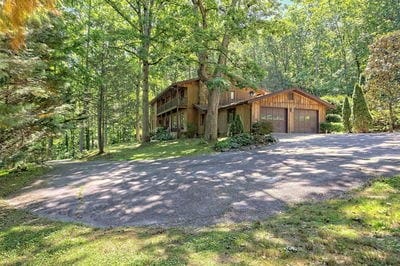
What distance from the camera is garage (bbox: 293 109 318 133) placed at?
89.5 feet

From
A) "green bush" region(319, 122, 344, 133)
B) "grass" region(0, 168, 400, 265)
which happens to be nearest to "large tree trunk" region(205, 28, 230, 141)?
"green bush" region(319, 122, 344, 133)

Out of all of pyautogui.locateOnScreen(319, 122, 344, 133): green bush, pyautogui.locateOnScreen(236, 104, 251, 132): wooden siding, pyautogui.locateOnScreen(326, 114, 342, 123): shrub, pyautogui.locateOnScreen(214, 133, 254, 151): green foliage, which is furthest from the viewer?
pyautogui.locateOnScreen(326, 114, 342, 123): shrub

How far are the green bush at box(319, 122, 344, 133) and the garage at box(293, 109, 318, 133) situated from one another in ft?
1.78

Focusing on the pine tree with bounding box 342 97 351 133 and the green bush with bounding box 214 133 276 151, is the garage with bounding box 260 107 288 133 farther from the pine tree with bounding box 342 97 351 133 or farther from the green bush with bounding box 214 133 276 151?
the green bush with bounding box 214 133 276 151

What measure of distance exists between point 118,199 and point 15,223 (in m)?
2.11

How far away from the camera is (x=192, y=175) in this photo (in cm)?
977

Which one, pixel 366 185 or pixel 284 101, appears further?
pixel 284 101

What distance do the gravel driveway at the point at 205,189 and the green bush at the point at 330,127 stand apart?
15968 millimetres

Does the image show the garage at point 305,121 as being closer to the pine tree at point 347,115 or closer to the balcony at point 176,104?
the pine tree at point 347,115

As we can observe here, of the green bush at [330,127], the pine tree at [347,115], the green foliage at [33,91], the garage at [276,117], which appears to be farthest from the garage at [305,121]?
the green foliage at [33,91]

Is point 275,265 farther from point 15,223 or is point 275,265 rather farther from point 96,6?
point 96,6

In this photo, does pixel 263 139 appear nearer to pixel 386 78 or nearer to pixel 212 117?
pixel 212 117

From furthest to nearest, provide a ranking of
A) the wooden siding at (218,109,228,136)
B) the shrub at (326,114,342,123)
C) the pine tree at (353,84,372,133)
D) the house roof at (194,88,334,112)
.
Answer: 1. the shrub at (326,114,342,123)
2. the wooden siding at (218,109,228,136)
3. the house roof at (194,88,334,112)
4. the pine tree at (353,84,372,133)

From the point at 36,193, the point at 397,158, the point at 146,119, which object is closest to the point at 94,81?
the point at 146,119
